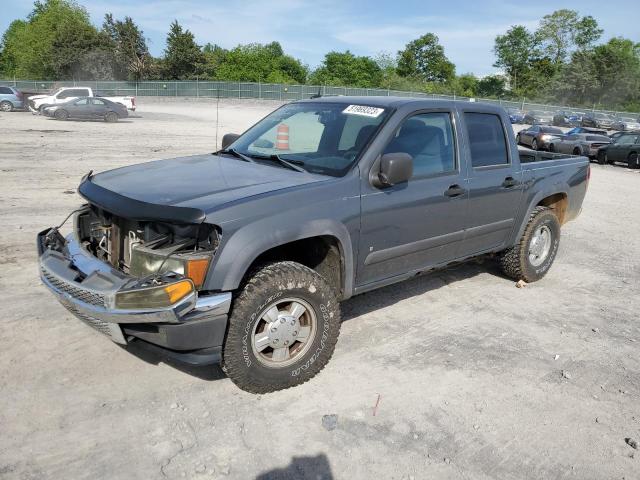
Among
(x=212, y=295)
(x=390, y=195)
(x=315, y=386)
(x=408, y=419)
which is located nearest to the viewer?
(x=212, y=295)

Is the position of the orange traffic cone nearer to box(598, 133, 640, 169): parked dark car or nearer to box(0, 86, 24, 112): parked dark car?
box(598, 133, 640, 169): parked dark car

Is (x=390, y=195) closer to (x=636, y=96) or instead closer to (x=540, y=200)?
(x=540, y=200)

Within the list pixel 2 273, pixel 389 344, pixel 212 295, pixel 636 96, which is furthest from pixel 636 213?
pixel 636 96

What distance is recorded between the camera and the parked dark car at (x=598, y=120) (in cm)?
4356

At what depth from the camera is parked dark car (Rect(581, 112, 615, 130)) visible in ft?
143

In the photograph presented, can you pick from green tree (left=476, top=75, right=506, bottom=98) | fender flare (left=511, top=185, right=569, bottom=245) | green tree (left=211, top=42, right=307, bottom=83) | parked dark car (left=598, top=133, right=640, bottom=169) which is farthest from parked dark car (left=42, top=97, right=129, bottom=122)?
green tree (left=476, top=75, right=506, bottom=98)

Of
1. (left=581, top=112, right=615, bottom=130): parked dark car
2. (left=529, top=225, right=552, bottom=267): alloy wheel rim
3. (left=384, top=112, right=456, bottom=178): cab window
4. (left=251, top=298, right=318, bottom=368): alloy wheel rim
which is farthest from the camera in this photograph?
(left=581, top=112, right=615, bottom=130): parked dark car

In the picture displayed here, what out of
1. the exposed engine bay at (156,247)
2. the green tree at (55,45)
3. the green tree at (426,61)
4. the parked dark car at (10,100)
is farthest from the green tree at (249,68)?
the exposed engine bay at (156,247)

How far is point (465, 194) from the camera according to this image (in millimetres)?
4477

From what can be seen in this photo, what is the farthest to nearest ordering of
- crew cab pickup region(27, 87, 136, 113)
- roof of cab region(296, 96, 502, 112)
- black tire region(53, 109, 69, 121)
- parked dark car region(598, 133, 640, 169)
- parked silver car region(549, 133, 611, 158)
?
crew cab pickup region(27, 87, 136, 113), black tire region(53, 109, 69, 121), parked silver car region(549, 133, 611, 158), parked dark car region(598, 133, 640, 169), roof of cab region(296, 96, 502, 112)

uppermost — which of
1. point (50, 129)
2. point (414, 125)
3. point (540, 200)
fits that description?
point (414, 125)

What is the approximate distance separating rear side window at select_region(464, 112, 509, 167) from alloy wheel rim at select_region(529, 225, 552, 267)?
110 centimetres

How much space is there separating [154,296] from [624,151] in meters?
20.4

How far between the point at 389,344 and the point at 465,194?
4.56ft
